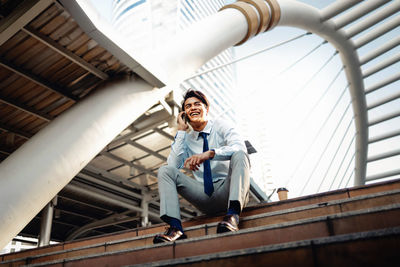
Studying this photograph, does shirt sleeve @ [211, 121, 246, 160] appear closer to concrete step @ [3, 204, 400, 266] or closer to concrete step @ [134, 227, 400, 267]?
concrete step @ [3, 204, 400, 266]

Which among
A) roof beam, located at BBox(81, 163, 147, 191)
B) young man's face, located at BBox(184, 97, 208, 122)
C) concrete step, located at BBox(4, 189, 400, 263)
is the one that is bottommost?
concrete step, located at BBox(4, 189, 400, 263)

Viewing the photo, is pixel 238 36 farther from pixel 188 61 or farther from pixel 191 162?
pixel 191 162

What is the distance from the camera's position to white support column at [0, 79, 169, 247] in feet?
10.6

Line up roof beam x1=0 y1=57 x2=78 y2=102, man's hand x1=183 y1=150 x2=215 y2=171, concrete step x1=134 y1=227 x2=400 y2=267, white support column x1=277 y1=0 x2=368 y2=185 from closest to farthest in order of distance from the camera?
1. concrete step x1=134 y1=227 x2=400 y2=267
2. man's hand x1=183 y1=150 x2=215 y2=171
3. roof beam x1=0 y1=57 x2=78 y2=102
4. white support column x1=277 y1=0 x2=368 y2=185

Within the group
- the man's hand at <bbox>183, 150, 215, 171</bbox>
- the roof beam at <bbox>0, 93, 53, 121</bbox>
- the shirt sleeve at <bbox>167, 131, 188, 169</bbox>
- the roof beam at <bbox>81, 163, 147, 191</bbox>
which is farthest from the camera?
the roof beam at <bbox>81, 163, 147, 191</bbox>

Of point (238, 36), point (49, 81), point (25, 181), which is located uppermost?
point (238, 36)

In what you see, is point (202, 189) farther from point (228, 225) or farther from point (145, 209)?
point (145, 209)

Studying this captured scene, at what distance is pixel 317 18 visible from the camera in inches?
325

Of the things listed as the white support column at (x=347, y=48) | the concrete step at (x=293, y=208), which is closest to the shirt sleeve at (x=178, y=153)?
the concrete step at (x=293, y=208)

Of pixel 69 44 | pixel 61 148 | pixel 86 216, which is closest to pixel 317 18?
pixel 69 44

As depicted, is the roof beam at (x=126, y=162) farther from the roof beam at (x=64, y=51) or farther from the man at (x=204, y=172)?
the man at (x=204, y=172)

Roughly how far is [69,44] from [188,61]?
5.67 feet

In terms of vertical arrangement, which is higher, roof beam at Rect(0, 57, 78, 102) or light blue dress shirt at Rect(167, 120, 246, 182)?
roof beam at Rect(0, 57, 78, 102)

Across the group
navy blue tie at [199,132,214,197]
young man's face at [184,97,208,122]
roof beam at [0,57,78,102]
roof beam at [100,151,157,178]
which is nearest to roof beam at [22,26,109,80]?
roof beam at [0,57,78,102]
